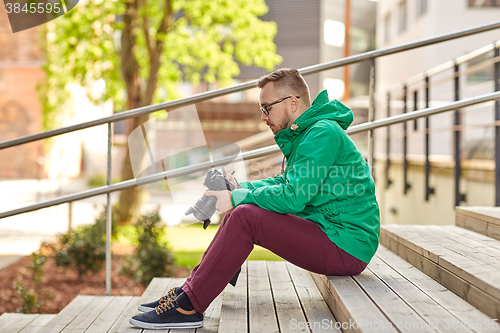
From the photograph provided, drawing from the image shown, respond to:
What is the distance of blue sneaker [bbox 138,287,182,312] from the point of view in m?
1.99

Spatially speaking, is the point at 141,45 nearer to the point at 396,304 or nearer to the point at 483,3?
the point at 396,304

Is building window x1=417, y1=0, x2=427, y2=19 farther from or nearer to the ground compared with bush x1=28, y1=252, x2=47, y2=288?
farther from the ground

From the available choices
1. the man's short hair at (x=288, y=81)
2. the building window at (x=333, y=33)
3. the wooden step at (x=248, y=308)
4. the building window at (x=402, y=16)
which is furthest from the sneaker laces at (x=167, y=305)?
the building window at (x=333, y=33)

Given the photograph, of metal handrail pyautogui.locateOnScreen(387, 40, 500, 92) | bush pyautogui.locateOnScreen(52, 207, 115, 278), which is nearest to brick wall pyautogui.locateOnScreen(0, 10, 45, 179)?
bush pyautogui.locateOnScreen(52, 207, 115, 278)

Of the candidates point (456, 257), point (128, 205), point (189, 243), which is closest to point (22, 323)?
point (456, 257)

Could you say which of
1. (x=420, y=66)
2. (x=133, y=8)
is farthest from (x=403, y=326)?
(x=420, y=66)

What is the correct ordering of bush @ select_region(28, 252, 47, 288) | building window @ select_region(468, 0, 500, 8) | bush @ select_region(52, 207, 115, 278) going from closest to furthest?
bush @ select_region(28, 252, 47, 288), bush @ select_region(52, 207, 115, 278), building window @ select_region(468, 0, 500, 8)

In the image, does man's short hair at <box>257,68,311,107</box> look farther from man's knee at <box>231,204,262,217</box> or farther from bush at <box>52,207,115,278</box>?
bush at <box>52,207,115,278</box>

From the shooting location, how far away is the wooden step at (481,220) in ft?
8.24

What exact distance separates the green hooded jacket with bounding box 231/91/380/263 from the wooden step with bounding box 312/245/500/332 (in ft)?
0.51

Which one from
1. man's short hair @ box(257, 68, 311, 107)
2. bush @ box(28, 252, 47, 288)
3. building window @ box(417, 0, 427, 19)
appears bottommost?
bush @ box(28, 252, 47, 288)

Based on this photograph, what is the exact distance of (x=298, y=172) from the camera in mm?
1867

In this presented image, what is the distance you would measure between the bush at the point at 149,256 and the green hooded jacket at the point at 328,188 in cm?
268

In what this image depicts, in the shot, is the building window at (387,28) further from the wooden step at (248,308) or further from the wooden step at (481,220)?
the wooden step at (248,308)
